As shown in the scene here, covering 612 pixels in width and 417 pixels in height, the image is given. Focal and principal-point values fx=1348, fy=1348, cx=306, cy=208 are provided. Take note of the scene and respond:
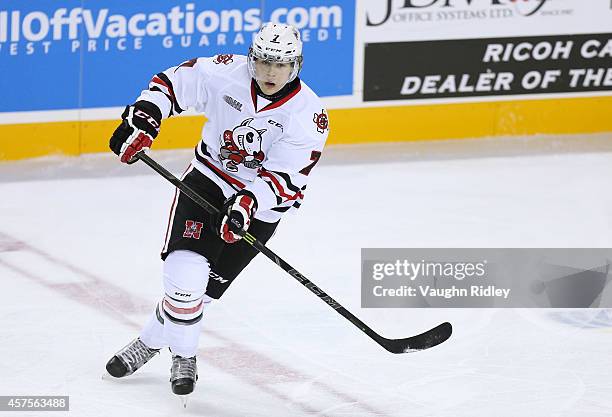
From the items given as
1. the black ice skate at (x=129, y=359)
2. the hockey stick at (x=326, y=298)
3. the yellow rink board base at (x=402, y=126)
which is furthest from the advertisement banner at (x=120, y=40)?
the black ice skate at (x=129, y=359)

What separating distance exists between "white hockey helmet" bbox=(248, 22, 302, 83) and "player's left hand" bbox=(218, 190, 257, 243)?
0.38m

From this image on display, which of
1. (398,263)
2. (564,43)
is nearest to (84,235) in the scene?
(398,263)

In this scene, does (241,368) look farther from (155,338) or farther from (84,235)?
(84,235)

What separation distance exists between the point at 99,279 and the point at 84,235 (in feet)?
1.94

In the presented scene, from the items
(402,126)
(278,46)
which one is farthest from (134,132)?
(402,126)

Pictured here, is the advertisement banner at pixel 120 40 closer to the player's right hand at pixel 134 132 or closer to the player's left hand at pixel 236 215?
the player's right hand at pixel 134 132

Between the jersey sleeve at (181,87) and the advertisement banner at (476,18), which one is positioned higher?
the jersey sleeve at (181,87)

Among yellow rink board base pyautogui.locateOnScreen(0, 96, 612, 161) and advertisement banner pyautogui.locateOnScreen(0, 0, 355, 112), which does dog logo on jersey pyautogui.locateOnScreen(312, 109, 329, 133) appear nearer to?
advertisement banner pyautogui.locateOnScreen(0, 0, 355, 112)

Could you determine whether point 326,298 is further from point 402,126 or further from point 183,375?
point 402,126

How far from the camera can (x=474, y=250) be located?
5.65 metres

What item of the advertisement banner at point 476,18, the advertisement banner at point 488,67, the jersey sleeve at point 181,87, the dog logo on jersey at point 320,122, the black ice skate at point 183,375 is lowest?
the advertisement banner at point 488,67

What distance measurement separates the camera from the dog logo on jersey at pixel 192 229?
3758 millimetres

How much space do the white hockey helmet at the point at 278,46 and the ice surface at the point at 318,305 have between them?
1.00 metres

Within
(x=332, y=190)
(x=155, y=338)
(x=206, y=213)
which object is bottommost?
(x=332, y=190)
